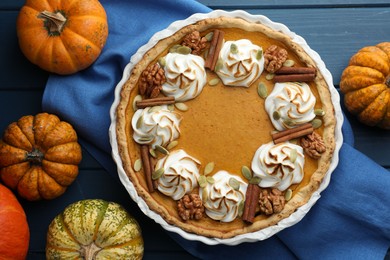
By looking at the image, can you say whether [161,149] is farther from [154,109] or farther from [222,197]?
[222,197]

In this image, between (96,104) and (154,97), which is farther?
(96,104)

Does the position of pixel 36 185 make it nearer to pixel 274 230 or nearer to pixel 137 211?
pixel 137 211

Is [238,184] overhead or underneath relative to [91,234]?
overhead

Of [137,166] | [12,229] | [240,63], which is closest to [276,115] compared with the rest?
[240,63]

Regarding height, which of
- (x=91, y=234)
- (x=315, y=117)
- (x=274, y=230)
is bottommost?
(x=91, y=234)

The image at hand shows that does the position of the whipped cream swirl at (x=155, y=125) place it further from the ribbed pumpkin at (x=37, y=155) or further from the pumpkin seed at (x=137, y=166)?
the ribbed pumpkin at (x=37, y=155)

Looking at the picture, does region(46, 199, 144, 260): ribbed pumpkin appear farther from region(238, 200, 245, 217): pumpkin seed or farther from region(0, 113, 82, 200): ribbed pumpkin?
region(238, 200, 245, 217): pumpkin seed

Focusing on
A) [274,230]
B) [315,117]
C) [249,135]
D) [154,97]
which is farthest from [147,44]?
[274,230]

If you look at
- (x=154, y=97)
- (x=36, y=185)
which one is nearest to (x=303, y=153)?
(x=154, y=97)
